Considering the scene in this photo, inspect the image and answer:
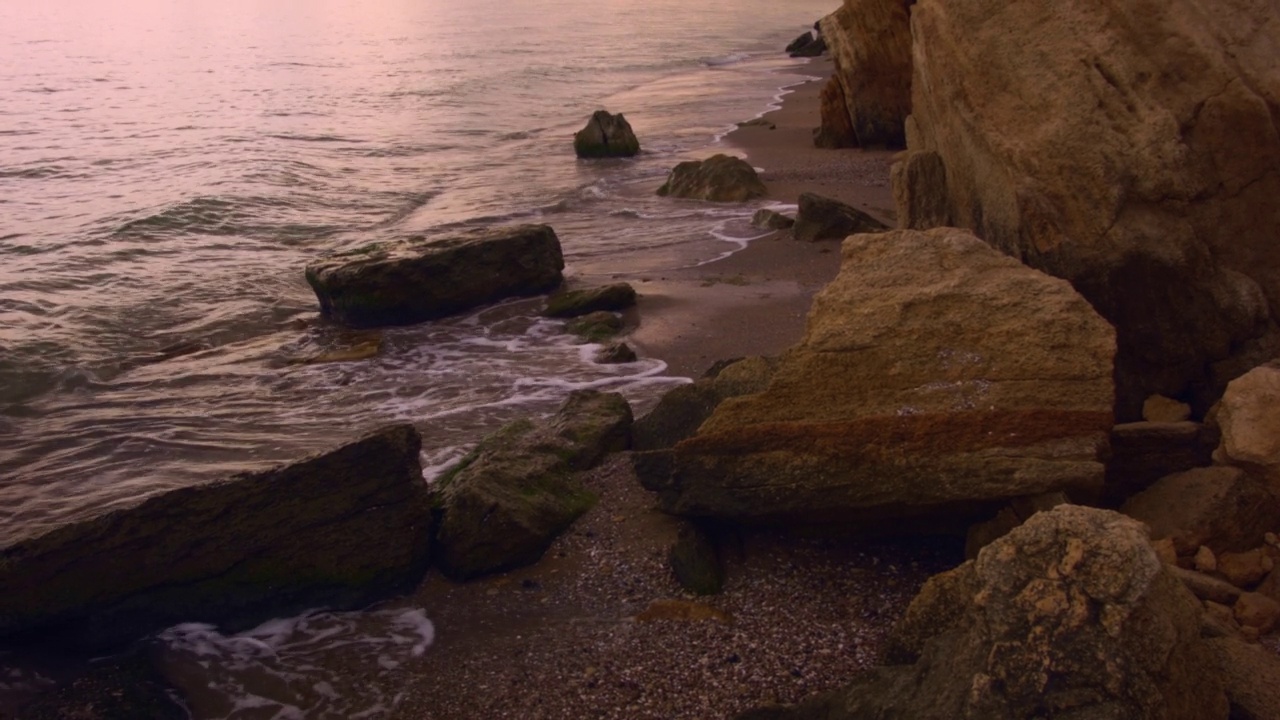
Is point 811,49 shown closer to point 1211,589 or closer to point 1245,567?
point 1245,567

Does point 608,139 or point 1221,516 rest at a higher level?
point 1221,516

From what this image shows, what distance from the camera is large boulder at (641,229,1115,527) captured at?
14.0 feet

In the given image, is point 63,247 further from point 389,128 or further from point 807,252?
point 389,128

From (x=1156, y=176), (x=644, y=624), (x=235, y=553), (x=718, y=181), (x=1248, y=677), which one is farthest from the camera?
(x=718, y=181)

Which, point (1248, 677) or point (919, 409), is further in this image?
point (919, 409)

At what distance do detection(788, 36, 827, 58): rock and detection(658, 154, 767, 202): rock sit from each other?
2417cm

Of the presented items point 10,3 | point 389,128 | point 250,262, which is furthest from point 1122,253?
point 10,3

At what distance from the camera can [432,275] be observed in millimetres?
9797

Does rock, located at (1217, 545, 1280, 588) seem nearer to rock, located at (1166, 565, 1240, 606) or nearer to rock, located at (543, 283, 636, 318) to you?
rock, located at (1166, 565, 1240, 606)

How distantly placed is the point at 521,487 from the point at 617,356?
2.76 m

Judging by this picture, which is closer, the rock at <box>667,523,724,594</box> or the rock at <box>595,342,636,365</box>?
the rock at <box>667,523,724,594</box>

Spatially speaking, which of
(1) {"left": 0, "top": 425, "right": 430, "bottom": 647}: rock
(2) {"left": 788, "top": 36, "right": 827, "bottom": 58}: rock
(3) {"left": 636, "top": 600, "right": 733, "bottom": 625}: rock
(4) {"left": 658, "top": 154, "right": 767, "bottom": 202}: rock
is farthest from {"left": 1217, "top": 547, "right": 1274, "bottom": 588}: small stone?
(2) {"left": 788, "top": 36, "right": 827, "bottom": 58}: rock

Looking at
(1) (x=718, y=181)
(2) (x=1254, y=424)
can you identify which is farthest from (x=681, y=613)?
(1) (x=718, y=181)

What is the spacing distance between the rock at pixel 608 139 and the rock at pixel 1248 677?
Answer: 1623 cm
